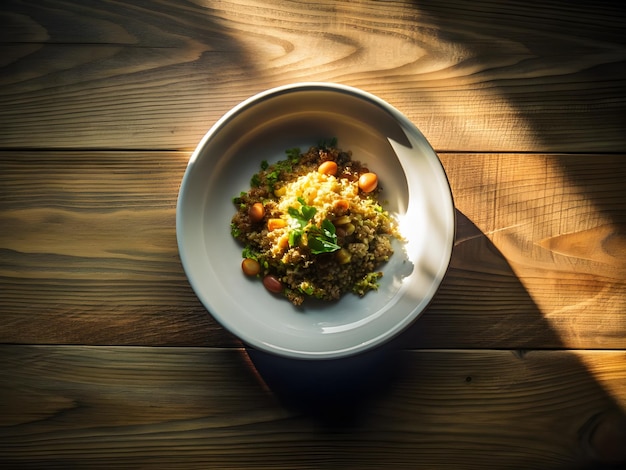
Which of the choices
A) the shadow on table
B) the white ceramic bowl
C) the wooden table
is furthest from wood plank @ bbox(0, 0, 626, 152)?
the shadow on table

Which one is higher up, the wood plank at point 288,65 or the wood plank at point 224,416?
the wood plank at point 288,65

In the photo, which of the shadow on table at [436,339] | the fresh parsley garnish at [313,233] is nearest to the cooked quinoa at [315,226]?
the fresh parsley garnish at [313,233]

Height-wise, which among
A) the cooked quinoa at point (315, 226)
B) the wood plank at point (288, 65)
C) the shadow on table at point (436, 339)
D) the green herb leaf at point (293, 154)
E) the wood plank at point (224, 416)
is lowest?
the wood plank at point (224, 416)

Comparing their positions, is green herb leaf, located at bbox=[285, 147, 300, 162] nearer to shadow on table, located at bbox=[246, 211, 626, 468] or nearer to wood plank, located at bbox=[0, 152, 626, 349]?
wood plank, located at bbox=[0, 152, 626, 349]

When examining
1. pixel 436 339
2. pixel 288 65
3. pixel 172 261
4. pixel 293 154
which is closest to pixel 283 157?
pixel 293 154

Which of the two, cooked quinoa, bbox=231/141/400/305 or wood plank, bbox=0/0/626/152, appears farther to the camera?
wood plank, bbox=0/0/626/152

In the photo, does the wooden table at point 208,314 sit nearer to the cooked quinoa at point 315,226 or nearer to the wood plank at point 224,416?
the wood plank at point 224,416

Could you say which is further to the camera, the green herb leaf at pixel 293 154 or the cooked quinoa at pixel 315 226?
the green herb leaf at pixel 293 154
